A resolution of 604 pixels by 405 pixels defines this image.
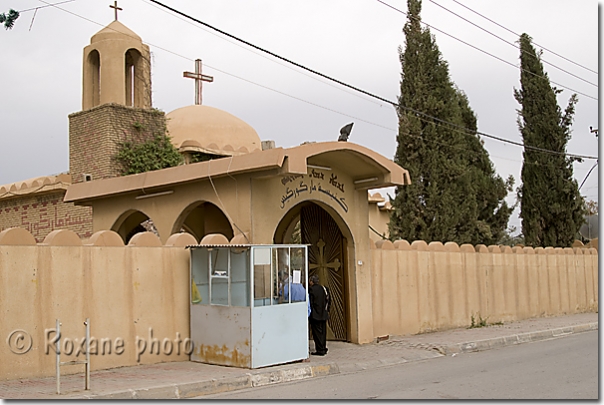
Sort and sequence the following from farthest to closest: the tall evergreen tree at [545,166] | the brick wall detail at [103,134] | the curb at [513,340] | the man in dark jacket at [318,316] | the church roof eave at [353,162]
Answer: the tall evergreen tree at [545,166] < the brick wall detail at [103,134] < the curb at [513,340] < the man in dark jacket at [318,316] < the church roof eave at [353,162]

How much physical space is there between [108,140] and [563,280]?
628 inches

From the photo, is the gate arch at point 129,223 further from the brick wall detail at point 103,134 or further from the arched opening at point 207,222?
the brick wall detail at point 103,134

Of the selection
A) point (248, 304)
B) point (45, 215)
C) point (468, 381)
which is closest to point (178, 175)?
point (248, 304)

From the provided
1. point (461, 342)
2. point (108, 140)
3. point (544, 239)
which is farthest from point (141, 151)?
point (544, 239)

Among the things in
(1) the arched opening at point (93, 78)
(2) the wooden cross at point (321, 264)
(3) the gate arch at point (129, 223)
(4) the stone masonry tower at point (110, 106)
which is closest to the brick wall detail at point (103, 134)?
(4) the stone masonry tower at point (110, 106)

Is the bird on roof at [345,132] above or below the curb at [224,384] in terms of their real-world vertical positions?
above

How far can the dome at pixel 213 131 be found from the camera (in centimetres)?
2153

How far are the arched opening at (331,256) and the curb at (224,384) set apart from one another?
3.43m

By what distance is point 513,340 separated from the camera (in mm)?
17312

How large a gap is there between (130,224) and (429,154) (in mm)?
11835

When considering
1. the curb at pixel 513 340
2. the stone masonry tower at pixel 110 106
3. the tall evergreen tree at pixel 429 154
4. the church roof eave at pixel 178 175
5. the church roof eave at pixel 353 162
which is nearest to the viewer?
the church roof eave at pixel 178 175

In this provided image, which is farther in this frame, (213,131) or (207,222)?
(213,131)

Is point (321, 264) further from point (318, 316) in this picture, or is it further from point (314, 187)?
point (318, 316)

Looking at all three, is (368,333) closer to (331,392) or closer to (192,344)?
(192,344)
